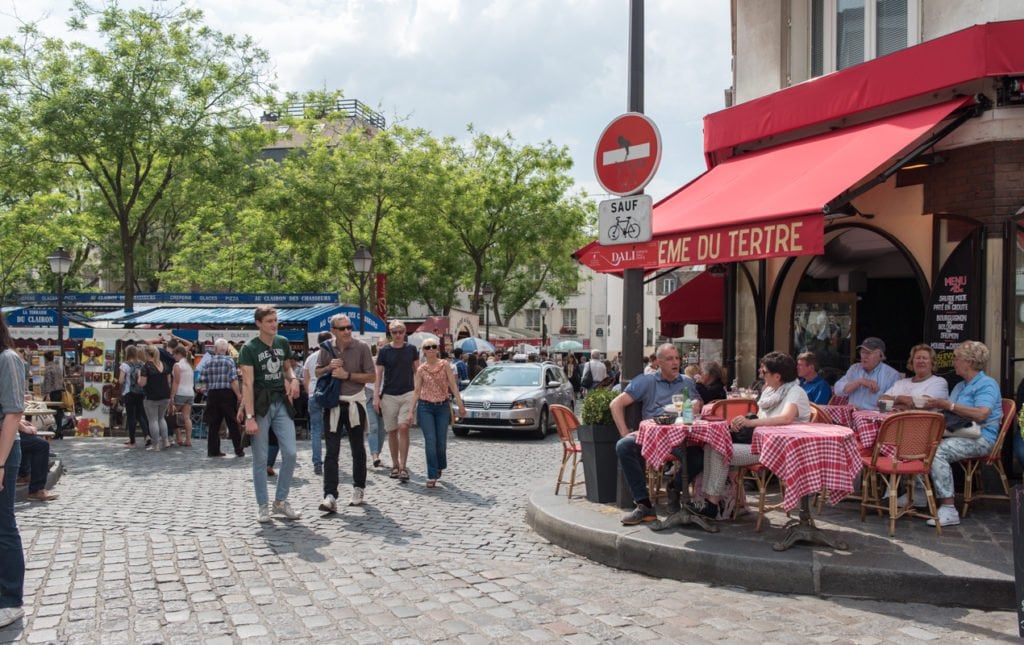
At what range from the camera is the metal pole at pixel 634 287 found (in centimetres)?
Result: 709

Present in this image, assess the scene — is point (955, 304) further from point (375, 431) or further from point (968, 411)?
A: point (375, 431)

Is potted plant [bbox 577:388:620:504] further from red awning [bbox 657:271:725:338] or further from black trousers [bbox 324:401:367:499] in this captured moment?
red awning [bbox 657:271:725:338]

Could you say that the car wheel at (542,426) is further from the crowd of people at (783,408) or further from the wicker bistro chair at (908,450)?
the wicker bistro chair at (908,450)

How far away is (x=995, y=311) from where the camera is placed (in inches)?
308

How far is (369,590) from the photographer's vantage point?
5.25 meters

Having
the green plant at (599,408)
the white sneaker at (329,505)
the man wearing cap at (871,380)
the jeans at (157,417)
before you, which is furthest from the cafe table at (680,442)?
the jeans at (157,417)

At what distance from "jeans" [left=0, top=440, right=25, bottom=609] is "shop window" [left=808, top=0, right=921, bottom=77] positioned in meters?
9.00

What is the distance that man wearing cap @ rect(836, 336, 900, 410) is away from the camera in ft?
26.8

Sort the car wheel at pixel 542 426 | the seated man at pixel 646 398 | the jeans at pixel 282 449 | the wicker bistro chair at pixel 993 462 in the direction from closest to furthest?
1. the seated man at pixel 646 398
2. the wicker bistro chair at pixel 993 462
3. the jeans at pixel 282 449
4. the car wheel at pixel 542 426

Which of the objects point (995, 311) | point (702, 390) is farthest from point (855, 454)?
point (702, 390)

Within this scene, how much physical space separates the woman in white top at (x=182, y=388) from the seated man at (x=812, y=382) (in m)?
9.31

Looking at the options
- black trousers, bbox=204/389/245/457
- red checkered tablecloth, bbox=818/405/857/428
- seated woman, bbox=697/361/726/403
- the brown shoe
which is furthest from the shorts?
red checkered tablecloth, bbox=818/405/857/428

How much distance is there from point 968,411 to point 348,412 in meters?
5.36

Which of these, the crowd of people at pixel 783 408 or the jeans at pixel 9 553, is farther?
the crowd of people at pixel 783 408
